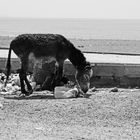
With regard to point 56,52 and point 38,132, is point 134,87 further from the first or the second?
point 38,132

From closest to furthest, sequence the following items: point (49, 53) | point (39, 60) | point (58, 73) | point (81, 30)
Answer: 1. point (49, 53)
2. point (39, 60)
3. point (58, 73)
4. point (81, 30)

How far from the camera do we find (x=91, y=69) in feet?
39.2

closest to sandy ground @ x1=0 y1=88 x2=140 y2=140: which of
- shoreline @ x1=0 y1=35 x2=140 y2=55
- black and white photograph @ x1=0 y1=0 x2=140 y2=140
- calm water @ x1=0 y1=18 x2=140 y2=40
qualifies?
black and white photograph @ x1=0 y1=0 x2=140 y2=140

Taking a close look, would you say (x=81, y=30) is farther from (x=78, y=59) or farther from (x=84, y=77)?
(x=84, y=77)

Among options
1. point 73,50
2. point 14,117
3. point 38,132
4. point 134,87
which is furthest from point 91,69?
point 38,132

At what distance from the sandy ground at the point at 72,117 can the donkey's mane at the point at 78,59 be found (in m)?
0.69

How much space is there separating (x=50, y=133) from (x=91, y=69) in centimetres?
428

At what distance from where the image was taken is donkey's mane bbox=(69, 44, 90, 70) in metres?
11.8

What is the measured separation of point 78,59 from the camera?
1190 cm

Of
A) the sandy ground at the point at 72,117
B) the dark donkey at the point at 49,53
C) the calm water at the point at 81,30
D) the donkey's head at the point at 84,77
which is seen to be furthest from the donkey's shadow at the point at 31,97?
the calm water at the point at 81,30

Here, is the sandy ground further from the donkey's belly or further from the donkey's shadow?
the donkey's belly

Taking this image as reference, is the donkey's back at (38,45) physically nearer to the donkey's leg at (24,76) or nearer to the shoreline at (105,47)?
the donkey's leg at (24,76)

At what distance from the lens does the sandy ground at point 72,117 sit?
7.83 m

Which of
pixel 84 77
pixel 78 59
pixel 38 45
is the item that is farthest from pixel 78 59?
pixel 38 45
